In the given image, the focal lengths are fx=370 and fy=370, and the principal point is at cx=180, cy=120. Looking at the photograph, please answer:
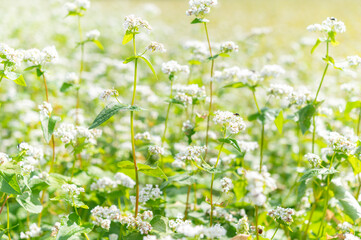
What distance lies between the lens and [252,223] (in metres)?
4.08

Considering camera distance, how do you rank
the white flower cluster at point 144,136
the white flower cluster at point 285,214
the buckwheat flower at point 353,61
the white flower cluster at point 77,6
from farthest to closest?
the white flower cluster at point 77,6 < the white flower cluster at point 144,136 < the buckwheat flower at point 353,61 < the white flower cluster at point 285,214

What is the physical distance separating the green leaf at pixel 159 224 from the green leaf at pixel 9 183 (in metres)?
1.01

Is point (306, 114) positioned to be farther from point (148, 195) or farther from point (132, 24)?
point (132, 24)

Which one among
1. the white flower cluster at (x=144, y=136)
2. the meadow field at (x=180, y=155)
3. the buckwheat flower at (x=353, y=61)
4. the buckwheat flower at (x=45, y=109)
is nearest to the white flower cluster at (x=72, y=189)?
the meadow field at (x=180, y=155)

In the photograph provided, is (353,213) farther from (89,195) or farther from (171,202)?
(89,195)

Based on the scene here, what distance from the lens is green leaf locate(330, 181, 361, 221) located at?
333 cm

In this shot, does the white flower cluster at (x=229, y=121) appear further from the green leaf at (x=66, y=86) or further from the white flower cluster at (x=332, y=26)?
the green leaf at (x=66, y=86)

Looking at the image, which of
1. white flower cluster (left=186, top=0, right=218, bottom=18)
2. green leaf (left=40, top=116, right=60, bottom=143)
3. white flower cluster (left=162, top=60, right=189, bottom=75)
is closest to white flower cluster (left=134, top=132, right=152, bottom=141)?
white flower cluster (left=162, top=60, right=189, bottom=75)

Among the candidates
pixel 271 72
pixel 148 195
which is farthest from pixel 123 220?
pixel 271 72

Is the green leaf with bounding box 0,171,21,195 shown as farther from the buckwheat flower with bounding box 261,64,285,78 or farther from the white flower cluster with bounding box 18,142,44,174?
the buckwheat flower with bounding box 261,64,285,78

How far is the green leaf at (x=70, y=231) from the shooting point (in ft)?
8.47

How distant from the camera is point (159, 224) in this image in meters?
2.86

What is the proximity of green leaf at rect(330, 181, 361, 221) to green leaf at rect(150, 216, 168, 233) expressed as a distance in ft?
5.65

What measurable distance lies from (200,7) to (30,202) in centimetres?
229
